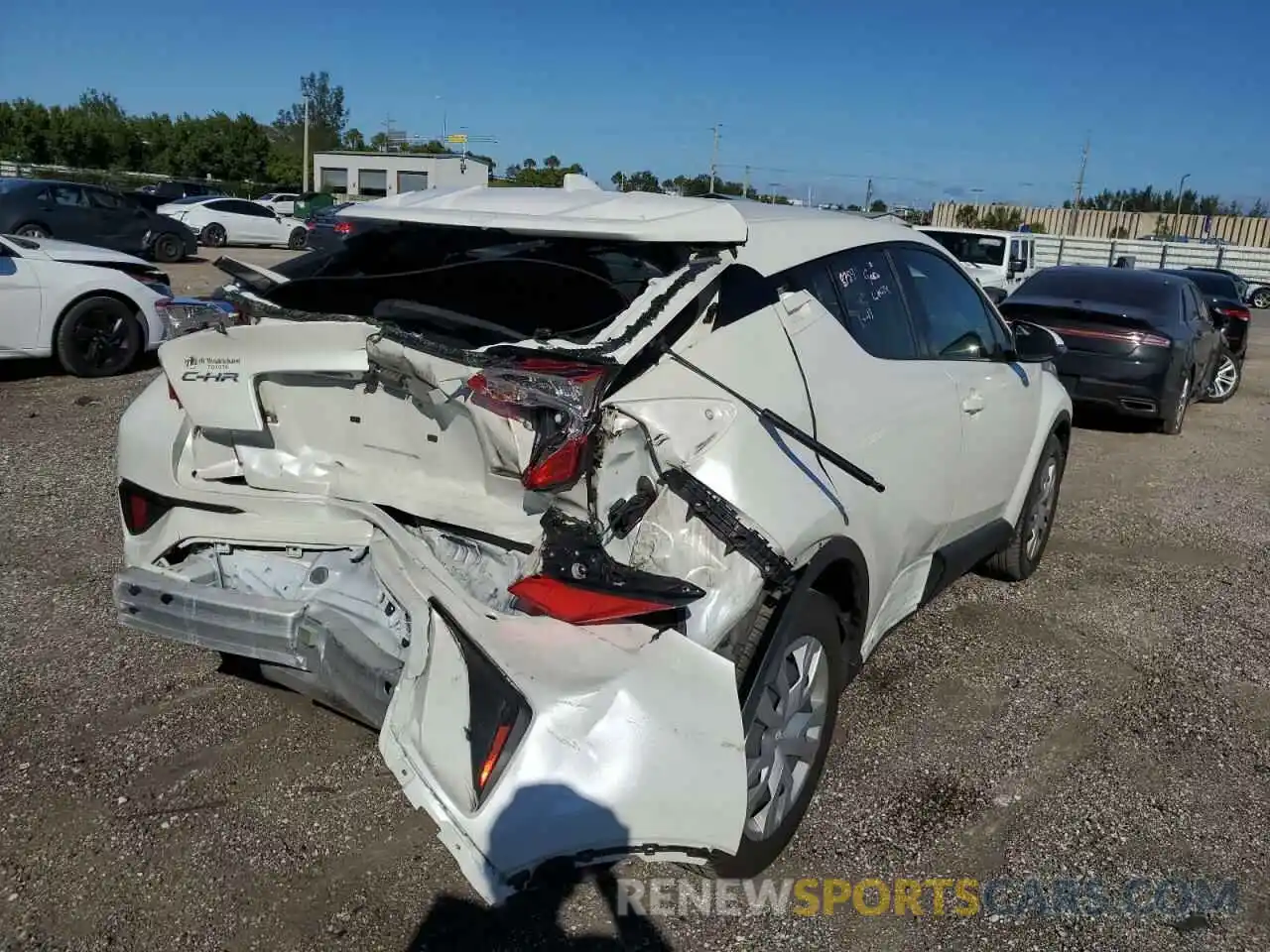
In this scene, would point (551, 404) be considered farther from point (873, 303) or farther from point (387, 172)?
point (387, 172)

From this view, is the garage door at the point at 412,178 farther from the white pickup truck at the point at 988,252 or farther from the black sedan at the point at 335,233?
the black sedan at the point at 335,233

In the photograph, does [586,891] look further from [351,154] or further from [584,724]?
[351,154]

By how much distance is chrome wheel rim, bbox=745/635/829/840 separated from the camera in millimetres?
2752

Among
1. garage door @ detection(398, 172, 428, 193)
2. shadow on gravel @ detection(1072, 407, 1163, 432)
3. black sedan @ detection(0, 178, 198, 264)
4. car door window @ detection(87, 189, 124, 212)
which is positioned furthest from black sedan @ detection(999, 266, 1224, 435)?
garage door @ detection(398, 172, 428, 193)

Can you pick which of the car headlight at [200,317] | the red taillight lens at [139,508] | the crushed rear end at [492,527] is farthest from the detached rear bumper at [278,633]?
the car headlight at [200,317]

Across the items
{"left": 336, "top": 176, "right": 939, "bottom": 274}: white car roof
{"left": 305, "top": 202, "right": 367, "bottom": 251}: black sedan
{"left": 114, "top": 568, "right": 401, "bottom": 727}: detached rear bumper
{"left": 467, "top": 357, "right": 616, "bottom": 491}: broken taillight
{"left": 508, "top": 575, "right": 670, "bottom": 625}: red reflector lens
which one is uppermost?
{"left": 336, "top": 176, "right": 939, "bottom": 274}: white car roof

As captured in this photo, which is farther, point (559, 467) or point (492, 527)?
point (492, 527)

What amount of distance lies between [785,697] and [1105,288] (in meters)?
9.01

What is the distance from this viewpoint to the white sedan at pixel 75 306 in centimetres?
849

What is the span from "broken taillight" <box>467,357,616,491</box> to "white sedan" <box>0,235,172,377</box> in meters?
6.78

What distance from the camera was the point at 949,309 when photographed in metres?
4.19

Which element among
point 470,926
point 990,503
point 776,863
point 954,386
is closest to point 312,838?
point 470,926

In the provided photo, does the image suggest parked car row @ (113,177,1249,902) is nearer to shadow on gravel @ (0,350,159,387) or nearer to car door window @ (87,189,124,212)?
shadow on gravel @ (0,350,159,387)

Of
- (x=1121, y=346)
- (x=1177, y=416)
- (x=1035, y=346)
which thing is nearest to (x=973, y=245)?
(x=1177, y=416)
